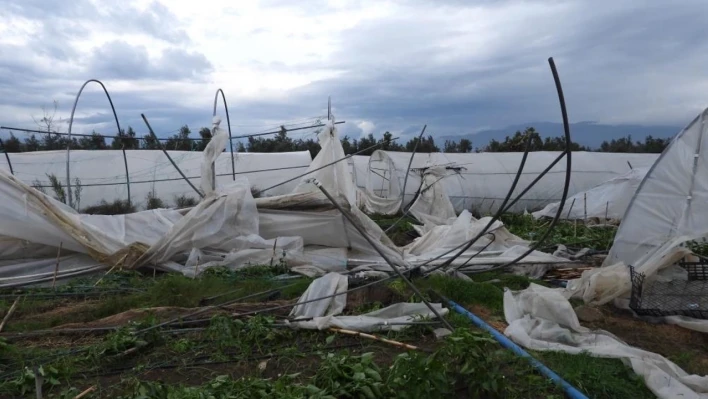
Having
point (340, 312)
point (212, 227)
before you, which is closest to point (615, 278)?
point (340, 312)

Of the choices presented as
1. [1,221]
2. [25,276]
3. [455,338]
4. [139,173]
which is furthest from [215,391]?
[139,173]

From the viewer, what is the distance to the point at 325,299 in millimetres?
5242

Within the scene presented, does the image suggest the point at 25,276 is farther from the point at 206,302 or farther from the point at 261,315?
the point at 261,315

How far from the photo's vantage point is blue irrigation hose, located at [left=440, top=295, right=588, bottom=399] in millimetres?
3537

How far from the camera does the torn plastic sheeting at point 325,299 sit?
5.07m

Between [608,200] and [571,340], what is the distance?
11.4 meters

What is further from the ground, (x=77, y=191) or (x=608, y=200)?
(x=77, y=191)

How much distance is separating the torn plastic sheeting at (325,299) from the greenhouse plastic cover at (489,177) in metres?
11.8

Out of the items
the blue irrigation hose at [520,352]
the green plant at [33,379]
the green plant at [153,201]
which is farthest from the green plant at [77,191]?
the blue irrigation hose at [520,352]

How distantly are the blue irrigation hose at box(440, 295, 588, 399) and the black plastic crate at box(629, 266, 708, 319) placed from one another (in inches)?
66.0

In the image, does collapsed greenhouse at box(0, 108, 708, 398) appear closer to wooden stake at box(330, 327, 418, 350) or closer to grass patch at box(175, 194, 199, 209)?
wooden stake at box(330, 327, 418, 350)

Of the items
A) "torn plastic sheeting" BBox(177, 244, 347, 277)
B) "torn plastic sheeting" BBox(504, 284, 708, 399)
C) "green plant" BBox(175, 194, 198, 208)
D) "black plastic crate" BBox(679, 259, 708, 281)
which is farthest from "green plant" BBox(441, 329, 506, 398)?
"green plant" BBox(175, 194, 198, 208)

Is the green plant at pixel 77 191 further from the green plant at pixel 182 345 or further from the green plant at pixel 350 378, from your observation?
the green plant at pixel 350 378

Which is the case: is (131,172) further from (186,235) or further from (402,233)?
(186,235)
